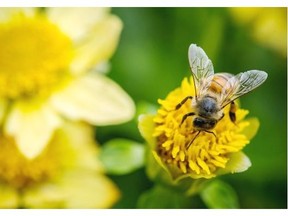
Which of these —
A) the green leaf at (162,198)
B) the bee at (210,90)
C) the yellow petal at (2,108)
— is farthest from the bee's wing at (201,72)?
the yellow petal at (2,108)

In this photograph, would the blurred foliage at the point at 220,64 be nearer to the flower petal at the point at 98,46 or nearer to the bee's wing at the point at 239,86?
the flower petal at the point at 98,46

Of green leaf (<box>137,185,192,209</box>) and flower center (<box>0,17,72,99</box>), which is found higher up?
flower center (<box>0,17,72,99</box>)

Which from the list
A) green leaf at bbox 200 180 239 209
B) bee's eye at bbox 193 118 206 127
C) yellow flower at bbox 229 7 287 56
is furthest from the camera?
yellow flower at bbox 229 7 287 56

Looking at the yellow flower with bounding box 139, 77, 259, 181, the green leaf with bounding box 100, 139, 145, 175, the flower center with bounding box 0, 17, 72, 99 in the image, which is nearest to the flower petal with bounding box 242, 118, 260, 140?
the yellow flower with bounding box 139, 77, 259, 181

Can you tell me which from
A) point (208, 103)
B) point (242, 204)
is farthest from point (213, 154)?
point (242, 204)

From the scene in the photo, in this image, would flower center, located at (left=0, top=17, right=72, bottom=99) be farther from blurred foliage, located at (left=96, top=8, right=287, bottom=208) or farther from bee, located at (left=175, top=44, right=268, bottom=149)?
bee, located at (left=175, top=44, right=268, bottom=149)

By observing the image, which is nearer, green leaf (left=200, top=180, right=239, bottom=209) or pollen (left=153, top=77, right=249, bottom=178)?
pollen (left=153, top=77, right=249, bottom=178)

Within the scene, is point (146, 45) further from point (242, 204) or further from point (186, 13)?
point (242, 204)

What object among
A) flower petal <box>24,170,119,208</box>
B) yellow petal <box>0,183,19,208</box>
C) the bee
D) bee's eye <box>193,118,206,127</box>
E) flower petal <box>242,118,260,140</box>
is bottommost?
yellow petal <box>0,183,19,208</box>
